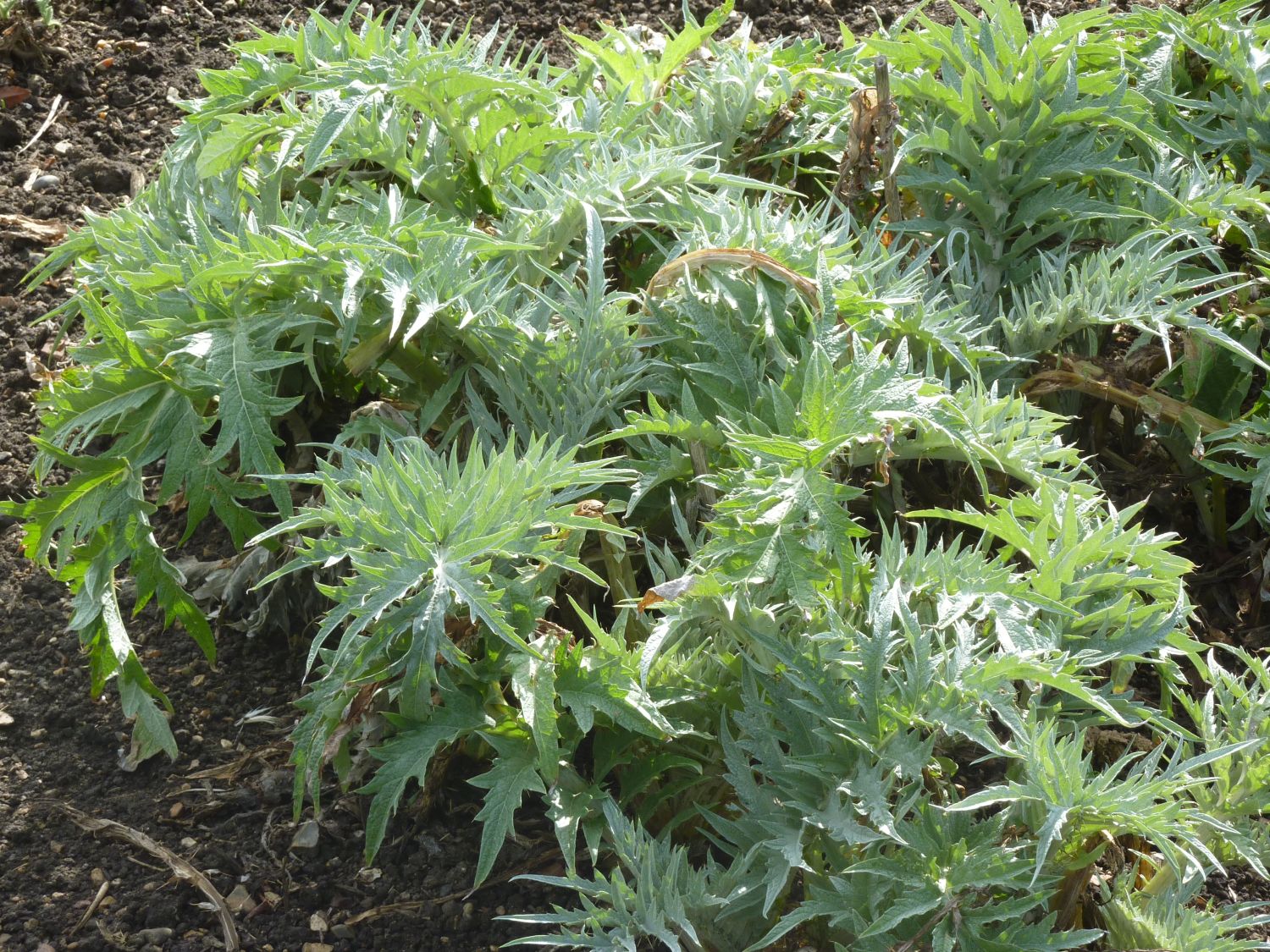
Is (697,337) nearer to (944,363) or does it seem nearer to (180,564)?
(944,363)

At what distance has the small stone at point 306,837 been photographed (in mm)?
2293

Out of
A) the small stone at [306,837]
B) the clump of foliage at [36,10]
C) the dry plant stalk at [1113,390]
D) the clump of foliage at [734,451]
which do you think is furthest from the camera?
the clump of foliage at [36,10]

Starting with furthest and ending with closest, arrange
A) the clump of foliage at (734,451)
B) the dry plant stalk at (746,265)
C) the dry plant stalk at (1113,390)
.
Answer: the dry plant stalk at (1113,390) < the dry plant stalk at (746,265) < the clump of foliage at (734,451)

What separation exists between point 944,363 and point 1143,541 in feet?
1.85

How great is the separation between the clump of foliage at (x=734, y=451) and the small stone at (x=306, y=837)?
0.15 metres

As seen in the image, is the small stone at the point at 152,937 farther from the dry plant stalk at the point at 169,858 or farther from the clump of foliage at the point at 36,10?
the clump of foliage at the point at 36,10

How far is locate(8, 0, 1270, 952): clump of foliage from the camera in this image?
1.75 m

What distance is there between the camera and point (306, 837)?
230cm

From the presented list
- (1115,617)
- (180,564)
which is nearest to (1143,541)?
(1115,617)

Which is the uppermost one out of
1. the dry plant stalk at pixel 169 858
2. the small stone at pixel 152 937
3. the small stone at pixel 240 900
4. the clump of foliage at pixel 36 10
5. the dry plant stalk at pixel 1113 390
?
the clump of foliage at pixel 36 10

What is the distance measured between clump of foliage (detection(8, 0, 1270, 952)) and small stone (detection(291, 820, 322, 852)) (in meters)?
0.15

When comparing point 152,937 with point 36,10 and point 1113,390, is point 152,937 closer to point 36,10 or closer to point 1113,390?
point 1113,390

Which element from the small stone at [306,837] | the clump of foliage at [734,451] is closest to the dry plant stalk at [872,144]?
the clump of foliage at [734,451]

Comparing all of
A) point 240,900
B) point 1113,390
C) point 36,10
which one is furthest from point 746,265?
point 36,10
